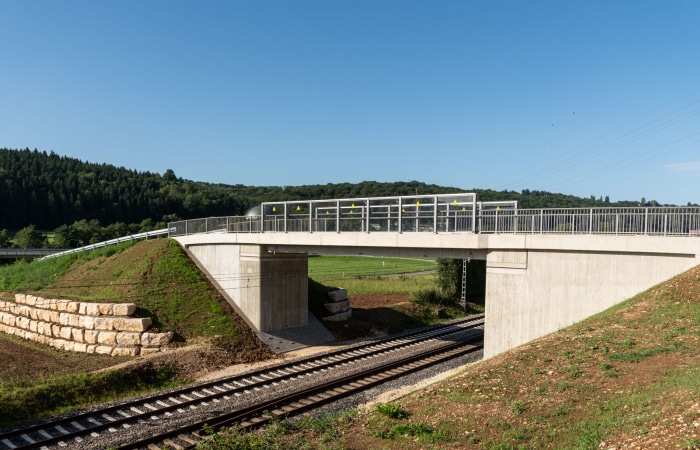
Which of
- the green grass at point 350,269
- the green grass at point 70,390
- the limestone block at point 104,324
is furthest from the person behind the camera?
the green grass at point 350,269

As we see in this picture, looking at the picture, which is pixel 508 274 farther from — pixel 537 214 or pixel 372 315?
pixel 372 315

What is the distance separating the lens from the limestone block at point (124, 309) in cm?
2450

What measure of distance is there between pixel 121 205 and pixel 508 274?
361ft

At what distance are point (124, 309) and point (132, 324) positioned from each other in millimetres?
1172

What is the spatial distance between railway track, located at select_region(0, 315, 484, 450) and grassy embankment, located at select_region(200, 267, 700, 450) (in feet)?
8.40

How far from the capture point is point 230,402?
16812 millimetres

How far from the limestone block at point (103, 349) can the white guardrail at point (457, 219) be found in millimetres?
9905

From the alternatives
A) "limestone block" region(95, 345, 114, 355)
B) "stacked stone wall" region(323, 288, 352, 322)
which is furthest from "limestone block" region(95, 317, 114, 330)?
"stacked stone wall" region(323, 288, 352, 322)

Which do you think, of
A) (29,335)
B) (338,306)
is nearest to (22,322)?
(29,335)

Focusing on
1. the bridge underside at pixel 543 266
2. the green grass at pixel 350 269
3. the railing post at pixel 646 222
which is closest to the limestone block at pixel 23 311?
the bridge underside at pixel 543 266

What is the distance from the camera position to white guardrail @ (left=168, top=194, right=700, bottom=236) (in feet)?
50.9

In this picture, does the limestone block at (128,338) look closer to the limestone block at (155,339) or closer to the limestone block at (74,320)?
the limestone block at (155,339)

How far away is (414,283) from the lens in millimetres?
48750

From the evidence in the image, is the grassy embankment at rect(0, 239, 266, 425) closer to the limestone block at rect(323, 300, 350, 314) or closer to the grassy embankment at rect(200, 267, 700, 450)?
the limestone block at rect(323, 300, 350, 314)
